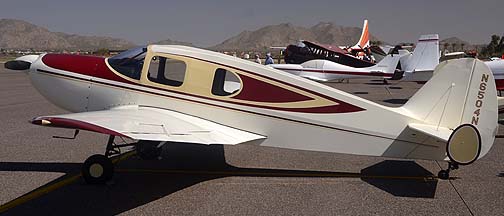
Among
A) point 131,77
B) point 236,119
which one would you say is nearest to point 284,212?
point 236,119

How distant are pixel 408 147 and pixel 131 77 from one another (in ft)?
13.6

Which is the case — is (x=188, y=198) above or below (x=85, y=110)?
below

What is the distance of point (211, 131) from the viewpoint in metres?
6.16

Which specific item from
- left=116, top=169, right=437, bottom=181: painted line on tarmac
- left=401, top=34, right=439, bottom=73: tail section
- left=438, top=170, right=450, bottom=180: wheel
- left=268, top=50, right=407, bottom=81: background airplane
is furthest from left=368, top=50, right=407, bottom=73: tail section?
left=116, top=169, right=437, bottom=181: painted line on tarmac

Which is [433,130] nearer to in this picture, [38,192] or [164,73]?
[164,73]

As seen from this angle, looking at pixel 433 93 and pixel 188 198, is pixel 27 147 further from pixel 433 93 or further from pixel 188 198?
pixel 433 93

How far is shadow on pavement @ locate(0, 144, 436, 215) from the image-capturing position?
531 cm

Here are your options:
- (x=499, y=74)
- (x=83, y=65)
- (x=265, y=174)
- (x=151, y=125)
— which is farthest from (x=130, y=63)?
(x=499, y=74)

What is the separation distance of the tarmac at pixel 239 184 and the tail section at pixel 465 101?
0.90m

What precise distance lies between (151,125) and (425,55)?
16.8 m

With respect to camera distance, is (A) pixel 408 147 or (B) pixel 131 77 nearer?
(A) pixel 408 147

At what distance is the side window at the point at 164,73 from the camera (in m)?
6.60

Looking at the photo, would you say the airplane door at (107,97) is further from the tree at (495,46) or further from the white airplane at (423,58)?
the tree at (495,46)

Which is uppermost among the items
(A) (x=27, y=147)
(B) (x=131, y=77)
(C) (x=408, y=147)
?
(B) (x=131, y=77)
